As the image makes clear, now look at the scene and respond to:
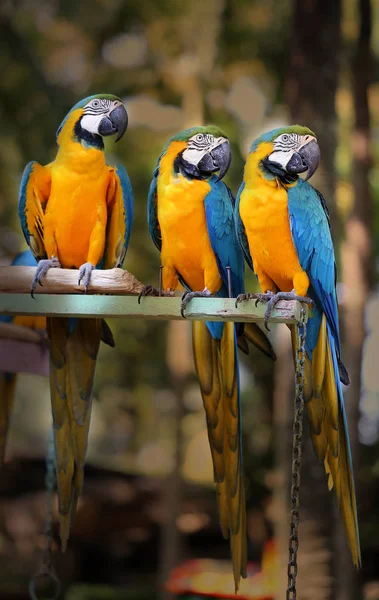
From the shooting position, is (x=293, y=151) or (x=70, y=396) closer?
(x=293, y=151)

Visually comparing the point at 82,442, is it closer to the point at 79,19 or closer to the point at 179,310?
the point at 179,310

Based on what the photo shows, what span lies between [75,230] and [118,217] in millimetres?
164

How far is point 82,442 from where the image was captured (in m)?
2.81

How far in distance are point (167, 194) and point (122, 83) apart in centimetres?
440

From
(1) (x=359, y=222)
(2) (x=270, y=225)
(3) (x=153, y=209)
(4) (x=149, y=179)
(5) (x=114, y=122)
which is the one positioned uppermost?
(4) (x=149, y=179)

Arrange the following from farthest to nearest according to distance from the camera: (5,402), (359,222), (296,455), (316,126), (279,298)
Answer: (359,222) < (316,126) < (5,402) < (279,298) < (296,455)

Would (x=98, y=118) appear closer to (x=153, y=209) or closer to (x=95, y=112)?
(x=95, y=112)

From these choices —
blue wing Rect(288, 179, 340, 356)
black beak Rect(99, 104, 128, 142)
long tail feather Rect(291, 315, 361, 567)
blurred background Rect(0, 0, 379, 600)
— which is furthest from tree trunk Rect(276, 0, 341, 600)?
black beak Rect(99, 104, 128, 142)

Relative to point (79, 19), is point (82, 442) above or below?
below

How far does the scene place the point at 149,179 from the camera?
6914 millimetres

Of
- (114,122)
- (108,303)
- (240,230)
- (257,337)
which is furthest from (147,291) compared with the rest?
(114,122)

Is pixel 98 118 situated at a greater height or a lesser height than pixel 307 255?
greater

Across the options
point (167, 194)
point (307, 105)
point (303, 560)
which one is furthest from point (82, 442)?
point (307, 105)

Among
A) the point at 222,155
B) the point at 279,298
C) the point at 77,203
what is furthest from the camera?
the point at 77,203
